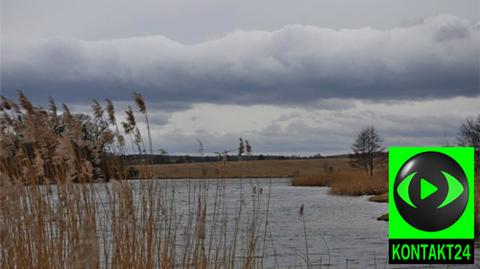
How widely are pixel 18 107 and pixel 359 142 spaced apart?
53.9 meters

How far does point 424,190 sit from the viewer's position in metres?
8.48

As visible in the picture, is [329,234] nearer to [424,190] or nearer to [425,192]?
[425,192]

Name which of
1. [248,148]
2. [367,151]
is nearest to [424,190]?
[248,148]

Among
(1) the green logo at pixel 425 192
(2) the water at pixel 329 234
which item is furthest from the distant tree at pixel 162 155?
(1) the green logo at pixel 425 192

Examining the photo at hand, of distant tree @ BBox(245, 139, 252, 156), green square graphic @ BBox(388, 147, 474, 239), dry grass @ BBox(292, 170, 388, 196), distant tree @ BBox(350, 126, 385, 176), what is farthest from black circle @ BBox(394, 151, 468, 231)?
distant tree @ BBox(350, 126, 385, 176)

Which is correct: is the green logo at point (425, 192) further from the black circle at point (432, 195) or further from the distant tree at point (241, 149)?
the distant tree at point (241, 149)

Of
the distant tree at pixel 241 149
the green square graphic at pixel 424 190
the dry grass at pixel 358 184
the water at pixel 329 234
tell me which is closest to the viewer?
the distant tree at pixel 241 149

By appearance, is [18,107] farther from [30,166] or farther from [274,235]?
[274,235]

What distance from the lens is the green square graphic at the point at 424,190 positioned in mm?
8305

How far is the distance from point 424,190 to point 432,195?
1.27 ft

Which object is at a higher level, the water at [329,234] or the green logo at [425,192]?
the green logo at [425,192]

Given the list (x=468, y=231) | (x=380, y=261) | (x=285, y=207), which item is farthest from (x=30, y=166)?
(x=285, y=207)

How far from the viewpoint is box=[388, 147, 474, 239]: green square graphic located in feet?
27.2

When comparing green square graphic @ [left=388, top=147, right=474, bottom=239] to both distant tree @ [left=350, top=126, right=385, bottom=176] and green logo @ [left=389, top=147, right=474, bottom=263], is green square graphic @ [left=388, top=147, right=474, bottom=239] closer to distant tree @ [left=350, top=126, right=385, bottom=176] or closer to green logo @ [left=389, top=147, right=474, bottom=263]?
green logo @ [left=389, top=147, right=474, bottom=263]
